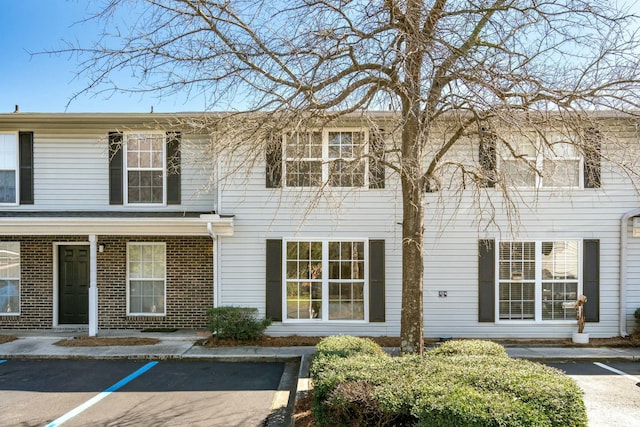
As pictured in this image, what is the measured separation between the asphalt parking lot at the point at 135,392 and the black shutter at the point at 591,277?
275 inches

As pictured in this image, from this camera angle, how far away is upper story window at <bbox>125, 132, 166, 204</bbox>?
955 cm

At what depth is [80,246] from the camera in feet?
32.6

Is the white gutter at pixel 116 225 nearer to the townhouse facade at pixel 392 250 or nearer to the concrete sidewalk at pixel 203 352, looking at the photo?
the townhouse facade at pixel 392 250

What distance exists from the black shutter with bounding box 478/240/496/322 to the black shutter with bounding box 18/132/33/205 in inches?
424

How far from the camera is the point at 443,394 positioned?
3605 millimetres

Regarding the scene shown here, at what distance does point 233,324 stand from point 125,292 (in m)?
3.24

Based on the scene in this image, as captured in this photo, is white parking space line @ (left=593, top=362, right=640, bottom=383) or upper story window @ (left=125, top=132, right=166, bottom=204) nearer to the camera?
white parking space line @ (left=593, top=362, right=640, bottom=383)

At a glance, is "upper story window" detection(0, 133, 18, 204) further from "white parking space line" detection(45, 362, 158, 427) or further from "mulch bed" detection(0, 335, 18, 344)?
"white parking space line" detection(45, 362, 158, 427)

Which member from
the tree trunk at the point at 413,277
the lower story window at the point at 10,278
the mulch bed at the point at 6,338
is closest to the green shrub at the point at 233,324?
the tree trunk at the point at 413,277

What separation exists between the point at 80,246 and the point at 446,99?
30.9 feet

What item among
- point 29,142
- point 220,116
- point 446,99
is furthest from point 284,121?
point 29,142

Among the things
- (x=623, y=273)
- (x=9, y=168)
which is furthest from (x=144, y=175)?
(x=623, y=273)

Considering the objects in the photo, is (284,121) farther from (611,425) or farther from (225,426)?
(611,425)

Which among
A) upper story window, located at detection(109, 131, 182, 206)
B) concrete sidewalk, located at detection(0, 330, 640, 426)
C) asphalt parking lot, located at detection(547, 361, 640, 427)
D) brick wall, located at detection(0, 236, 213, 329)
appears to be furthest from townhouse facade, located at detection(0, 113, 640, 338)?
asphalt parking lot, located at detection(547, 361, 640, 427)
